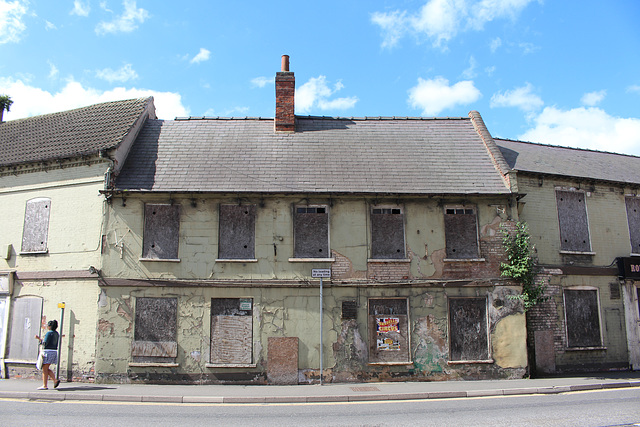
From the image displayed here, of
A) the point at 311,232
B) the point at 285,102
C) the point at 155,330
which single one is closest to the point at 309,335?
the point at 311,232

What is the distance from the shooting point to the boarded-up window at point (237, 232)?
42.1ft

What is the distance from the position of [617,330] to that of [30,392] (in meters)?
16.7

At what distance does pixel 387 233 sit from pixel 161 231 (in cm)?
646

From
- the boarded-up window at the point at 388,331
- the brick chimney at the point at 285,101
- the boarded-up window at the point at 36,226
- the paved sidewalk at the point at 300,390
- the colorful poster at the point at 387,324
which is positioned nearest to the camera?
the paved sidewalk at the point at 300,390

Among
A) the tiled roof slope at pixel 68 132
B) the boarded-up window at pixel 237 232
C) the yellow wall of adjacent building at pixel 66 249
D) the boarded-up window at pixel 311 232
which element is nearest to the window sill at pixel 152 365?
the yellow wall of adjacent building at pixel 66 249

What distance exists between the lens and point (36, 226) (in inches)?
535

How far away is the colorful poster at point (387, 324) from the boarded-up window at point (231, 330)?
354 centimetres

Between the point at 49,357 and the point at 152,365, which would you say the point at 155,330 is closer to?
the point at 152,365

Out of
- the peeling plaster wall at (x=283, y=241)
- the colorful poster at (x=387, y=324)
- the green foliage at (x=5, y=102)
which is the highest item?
the green foliage at (x=5, y=102)

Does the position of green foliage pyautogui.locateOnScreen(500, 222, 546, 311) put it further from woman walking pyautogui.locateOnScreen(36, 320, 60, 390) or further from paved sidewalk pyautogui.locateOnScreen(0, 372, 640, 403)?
woman walking pyautogui.locateOnScreen(36, 320, 60, 390)

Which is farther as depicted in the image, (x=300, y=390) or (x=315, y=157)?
(x=315, y=157)

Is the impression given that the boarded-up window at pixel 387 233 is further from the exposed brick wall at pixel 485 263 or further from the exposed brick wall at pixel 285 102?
the exposed brick wall at pixel 285 102

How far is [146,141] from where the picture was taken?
1487cm

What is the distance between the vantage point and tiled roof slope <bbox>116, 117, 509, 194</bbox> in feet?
43.3
